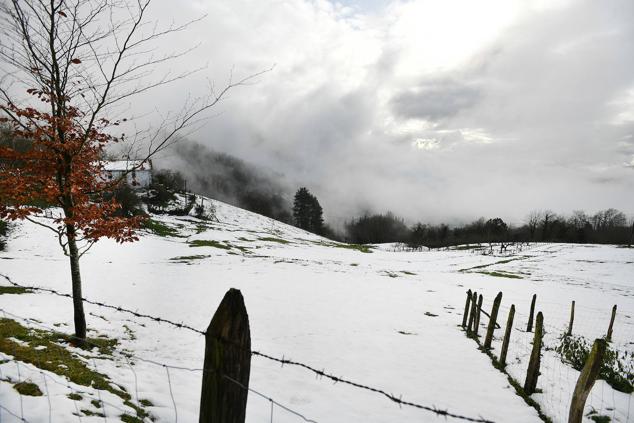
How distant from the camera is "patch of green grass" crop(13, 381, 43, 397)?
4348 millimetres

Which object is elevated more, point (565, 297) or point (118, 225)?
point (118, 225)

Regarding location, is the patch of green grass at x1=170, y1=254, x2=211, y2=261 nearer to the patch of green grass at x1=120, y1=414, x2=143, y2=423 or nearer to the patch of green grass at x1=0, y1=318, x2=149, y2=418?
the patch of green grass at x1=0, y1=318, x2=149, y2=418

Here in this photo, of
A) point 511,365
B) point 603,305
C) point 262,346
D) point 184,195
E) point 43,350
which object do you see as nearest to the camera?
point 43,350

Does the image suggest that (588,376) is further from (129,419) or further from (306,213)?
(306,213)

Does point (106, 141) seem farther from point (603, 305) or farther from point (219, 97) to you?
point (603, 305)

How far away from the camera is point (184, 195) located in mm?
108562

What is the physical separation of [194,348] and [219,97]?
745 cm

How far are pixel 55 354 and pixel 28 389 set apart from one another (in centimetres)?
299

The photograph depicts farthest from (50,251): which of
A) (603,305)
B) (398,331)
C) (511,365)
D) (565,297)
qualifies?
(603,305)

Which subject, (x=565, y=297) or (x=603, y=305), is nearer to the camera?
(x=603, y=305)

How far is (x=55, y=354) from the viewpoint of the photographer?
22.6ft

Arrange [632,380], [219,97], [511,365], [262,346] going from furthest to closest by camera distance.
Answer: [262,346], [511,365], [632,380], [219,97]

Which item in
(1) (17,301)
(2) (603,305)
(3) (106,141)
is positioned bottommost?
(2) (603,305)

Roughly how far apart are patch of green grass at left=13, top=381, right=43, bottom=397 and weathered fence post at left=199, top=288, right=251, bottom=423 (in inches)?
137
